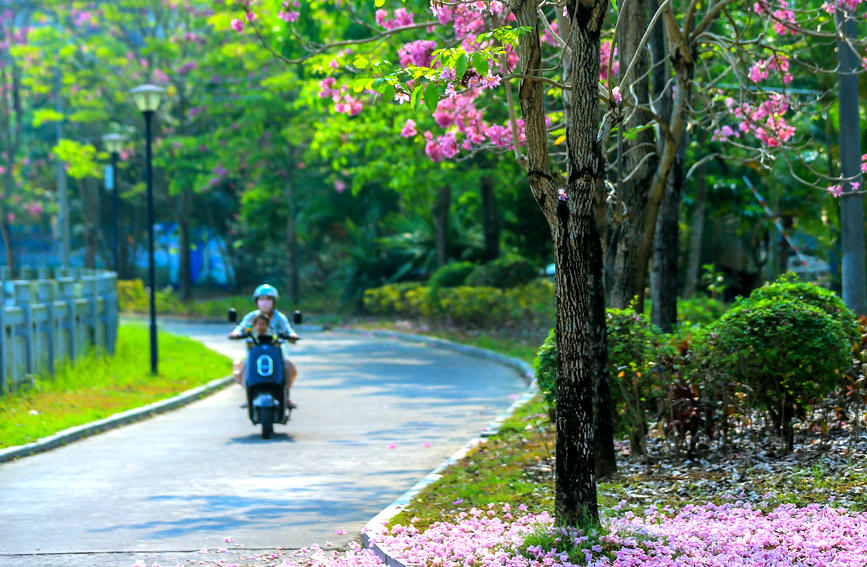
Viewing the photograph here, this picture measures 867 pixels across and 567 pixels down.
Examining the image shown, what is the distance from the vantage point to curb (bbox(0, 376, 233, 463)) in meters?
11.4

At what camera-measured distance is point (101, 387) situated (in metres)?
16.8

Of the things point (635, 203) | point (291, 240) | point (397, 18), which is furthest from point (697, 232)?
point (291, 240)

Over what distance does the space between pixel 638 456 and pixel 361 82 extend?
4386 mm

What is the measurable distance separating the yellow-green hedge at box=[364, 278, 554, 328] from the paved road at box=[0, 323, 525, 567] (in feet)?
22.7

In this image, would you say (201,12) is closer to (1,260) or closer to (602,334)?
(1,260)

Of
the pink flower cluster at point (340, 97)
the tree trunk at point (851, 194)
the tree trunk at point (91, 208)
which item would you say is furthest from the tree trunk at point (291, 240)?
the tree trunk at point (851, 194)

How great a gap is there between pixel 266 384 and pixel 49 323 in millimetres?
5597

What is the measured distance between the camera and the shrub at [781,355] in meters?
8.68

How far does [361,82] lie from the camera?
6812mm

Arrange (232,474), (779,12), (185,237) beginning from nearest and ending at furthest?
(232,474) < (779,12) < (185,237)

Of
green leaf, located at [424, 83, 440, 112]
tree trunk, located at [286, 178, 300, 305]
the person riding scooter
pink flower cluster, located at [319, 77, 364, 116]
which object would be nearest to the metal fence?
the person riding scooter

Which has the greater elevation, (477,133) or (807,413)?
(477,133)

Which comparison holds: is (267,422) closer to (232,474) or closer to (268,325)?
(268,325)

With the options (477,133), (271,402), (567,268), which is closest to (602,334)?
(567,268)
